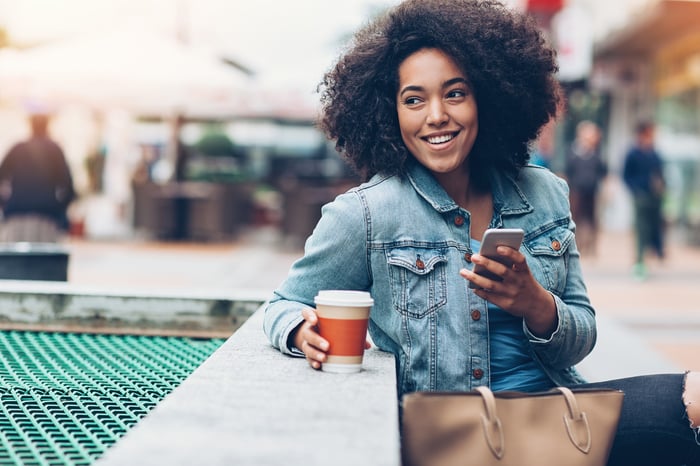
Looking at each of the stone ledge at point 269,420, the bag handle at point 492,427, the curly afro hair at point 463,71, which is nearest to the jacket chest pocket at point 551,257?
the curly afro hair at point 463,71

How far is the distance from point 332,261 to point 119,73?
35.2 ft

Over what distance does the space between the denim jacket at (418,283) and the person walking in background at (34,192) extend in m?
6.22

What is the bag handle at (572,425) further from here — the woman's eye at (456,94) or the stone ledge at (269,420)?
the woman's eye at (456,94)

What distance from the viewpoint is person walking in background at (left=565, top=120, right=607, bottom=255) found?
14.2 m

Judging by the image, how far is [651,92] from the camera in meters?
22.9

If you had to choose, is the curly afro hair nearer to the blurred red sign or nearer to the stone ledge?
the stone ledge

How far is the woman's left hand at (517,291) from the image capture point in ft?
6.56

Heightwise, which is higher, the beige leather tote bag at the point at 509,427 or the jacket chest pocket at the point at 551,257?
the jacket chest pocket at the point at 551,257

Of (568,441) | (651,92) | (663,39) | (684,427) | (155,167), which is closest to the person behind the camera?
(568,441)

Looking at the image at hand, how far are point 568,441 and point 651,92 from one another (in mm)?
22424

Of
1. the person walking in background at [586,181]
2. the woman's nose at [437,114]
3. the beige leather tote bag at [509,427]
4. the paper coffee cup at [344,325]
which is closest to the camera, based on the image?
the beige leather tote bag at [509,427]

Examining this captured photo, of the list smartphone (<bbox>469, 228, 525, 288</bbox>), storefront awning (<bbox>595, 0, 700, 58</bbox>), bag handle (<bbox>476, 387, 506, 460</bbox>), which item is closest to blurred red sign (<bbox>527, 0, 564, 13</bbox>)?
smartphone (<bbox>469, 228, 525, 288</bbox>)

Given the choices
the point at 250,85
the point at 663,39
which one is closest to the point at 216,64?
the point at 250,85

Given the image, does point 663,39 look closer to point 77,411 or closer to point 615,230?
point 615,230
